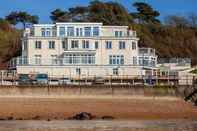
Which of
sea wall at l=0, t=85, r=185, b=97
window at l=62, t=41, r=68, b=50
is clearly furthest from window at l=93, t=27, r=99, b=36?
sea wall at l=0, t=85, r=185, b=97

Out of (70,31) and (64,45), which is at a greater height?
(70,31)

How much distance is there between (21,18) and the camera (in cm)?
13050

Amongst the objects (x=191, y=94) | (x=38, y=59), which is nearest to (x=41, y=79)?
(x=38, y=59)

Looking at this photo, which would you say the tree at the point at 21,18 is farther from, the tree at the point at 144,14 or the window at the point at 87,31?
the window at the point at 87,31

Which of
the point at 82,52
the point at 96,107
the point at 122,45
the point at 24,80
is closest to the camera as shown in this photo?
the point at 96,107

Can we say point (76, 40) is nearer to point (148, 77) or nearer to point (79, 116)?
point (148, 77)

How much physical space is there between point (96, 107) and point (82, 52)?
95.7 feet

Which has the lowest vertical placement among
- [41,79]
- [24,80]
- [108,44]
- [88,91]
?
[88,91]

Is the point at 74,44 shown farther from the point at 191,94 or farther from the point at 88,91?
the point at 191,94

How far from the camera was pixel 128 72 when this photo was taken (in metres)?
86.3

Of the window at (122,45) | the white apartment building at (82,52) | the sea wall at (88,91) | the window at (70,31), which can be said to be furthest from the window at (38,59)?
the sea wall at (88,91)

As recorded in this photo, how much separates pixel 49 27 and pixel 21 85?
2252cm

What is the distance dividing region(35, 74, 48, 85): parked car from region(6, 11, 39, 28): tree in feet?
169

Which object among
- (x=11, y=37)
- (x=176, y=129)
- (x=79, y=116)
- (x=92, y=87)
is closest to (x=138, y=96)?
(x=92, y=87)
